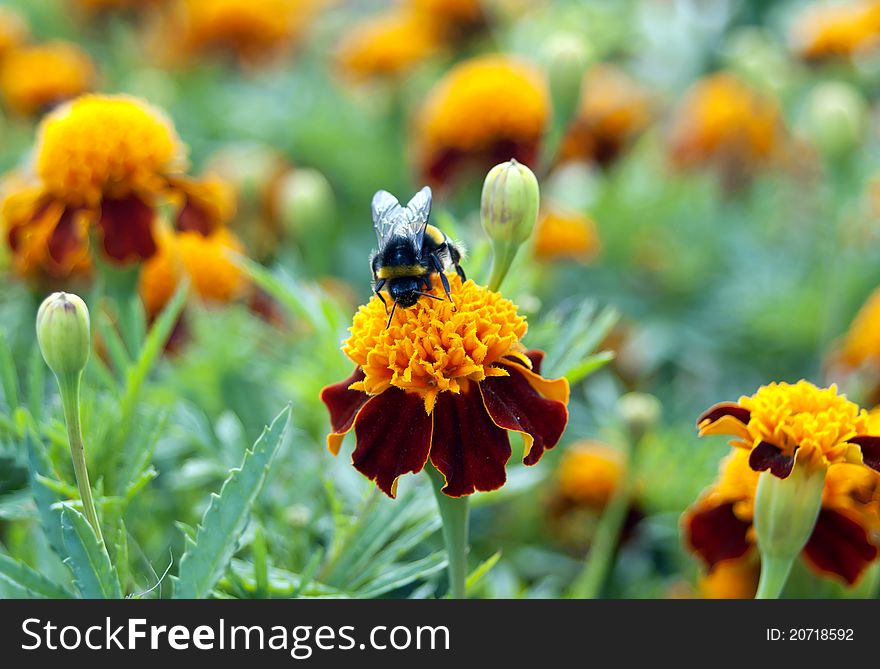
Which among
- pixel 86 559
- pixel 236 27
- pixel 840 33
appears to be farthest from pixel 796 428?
pixel 236 27

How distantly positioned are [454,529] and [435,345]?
0.16 meters

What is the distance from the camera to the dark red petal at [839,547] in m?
0.96

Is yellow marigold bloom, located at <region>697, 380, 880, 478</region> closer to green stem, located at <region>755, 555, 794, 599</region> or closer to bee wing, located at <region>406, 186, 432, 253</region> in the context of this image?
green stem, located at <region>755, 555, 794, 599</region>

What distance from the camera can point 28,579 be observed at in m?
0.82

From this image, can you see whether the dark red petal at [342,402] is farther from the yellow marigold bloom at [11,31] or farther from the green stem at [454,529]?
the yellow marigold bloom at [11,31]

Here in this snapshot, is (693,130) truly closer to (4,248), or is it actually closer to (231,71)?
(231,71)

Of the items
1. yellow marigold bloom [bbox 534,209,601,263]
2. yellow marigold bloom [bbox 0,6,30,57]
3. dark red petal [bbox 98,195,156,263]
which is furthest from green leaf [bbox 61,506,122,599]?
yellow marigold bloom [bbox 0,6,30,57]

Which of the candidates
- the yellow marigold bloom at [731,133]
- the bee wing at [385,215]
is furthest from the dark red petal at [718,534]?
the yellow marigold bloom at [731,133]

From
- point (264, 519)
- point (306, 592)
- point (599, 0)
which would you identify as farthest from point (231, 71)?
point (306, 592)

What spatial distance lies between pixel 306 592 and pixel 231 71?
212 centimetres

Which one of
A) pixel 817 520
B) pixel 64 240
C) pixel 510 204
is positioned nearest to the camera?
pixel 510 204

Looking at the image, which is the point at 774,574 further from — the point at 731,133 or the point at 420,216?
the point at 731,133

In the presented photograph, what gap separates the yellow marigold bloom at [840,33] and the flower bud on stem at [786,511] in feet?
5.14
